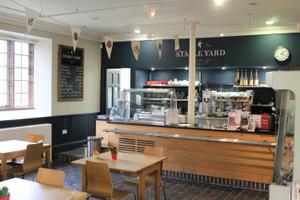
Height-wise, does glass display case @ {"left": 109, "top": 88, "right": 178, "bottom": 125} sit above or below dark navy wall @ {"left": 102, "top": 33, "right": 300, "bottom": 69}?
below

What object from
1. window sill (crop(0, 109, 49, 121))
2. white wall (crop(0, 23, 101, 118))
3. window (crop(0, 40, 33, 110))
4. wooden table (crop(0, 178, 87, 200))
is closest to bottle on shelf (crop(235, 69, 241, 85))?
white wall (crop(0, 23, 101, 118))

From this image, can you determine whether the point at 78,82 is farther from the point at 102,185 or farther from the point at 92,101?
the point at 102,185

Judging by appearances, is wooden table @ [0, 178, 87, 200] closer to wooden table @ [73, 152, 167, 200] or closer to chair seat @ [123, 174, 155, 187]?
wooden table @ [73, 152, 167, 200]

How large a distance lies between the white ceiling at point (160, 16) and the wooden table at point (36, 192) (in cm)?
303

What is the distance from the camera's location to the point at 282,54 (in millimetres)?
7289

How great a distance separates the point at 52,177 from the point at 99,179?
0.68m

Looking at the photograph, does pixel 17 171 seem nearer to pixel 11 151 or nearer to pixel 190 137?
pixel 11 151

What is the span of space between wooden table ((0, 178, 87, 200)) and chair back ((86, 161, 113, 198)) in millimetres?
689

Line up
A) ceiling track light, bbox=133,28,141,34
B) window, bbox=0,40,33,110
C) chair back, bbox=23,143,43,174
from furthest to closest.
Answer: ceiling track light, bbox=133,28,141,34 < window, bbox=0,40,33,110 < chair back, bbox=23,143,43,174

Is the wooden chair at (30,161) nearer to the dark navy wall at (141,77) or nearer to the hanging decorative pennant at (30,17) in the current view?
the hanging decorative pennant at (30,17)

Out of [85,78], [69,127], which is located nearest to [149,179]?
[69,127]

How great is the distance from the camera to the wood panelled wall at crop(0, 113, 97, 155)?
7.62m

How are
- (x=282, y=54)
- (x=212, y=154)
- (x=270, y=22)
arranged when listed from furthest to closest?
(x=282, y=54) → (x=270, y=22) → (x=212, y=154)

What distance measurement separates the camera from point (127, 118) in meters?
6.83
